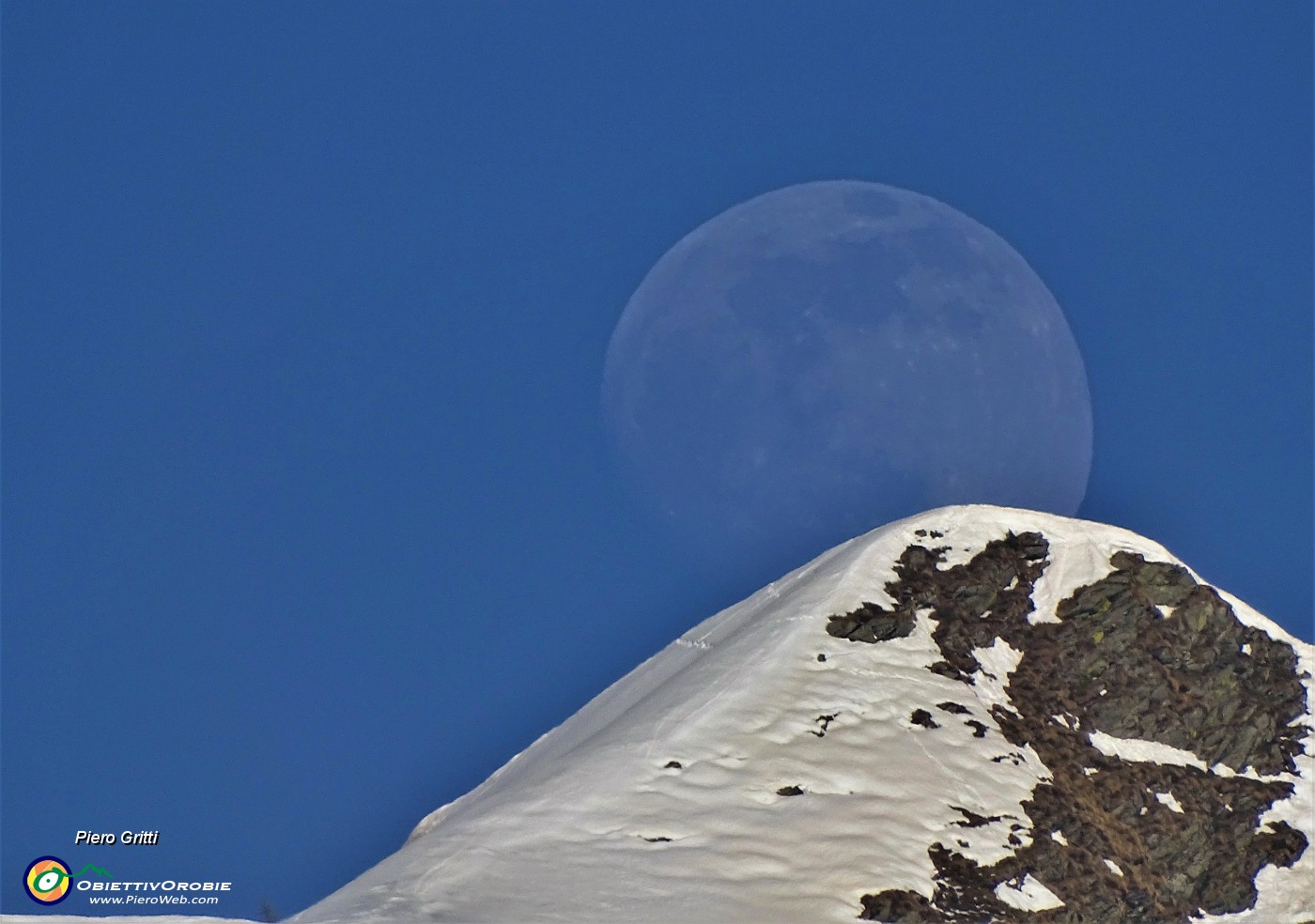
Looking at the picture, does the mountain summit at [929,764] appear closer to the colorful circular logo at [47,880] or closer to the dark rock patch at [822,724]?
the dark rock patch at [822,724]

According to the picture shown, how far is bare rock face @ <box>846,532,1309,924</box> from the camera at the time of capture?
2883 centimetres

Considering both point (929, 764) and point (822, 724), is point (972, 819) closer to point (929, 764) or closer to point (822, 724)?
point (929, 764)

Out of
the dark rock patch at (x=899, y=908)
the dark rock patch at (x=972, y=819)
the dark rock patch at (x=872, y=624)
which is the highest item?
the dark rock patch at (x=872, y=624)

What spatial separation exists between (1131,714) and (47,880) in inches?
796

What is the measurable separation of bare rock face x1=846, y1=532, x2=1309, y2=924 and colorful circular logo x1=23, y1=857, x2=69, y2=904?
49.2 feet

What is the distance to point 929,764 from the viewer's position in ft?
95.4

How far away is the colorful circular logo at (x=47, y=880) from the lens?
30750 mm

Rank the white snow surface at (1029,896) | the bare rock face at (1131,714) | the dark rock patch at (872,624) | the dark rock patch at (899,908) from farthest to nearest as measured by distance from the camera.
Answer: the dark rock patch at (872,624) < the bare rock face at (1131,714) < the white snow surface at (1029,896) < the dark rock patch at (899,908)

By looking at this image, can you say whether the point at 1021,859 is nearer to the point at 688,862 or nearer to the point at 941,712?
the point at 941,712

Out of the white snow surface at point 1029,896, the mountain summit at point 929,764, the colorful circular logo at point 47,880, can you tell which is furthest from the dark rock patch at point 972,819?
the colorful circular logo at point 47,880

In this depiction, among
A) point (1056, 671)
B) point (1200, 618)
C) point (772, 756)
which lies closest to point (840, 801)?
point (772, 756)

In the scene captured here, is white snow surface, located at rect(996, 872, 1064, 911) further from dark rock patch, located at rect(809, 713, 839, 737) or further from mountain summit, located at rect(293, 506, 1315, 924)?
dark rock patch, located at rect(809, 713, 839, 737)

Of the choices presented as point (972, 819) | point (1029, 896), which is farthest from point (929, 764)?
point (1029, 896)

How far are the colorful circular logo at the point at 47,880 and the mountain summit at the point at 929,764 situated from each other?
6565mm
